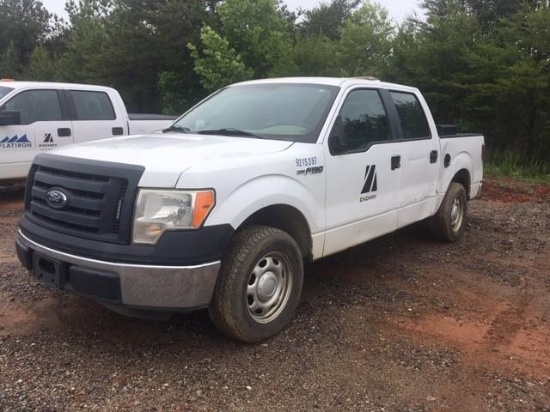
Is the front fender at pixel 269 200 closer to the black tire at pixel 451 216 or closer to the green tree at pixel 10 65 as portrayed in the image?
the black tire at pixel 451 216

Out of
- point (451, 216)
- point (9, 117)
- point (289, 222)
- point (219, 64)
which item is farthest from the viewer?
point (219, 64)

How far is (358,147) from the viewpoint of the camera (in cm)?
465

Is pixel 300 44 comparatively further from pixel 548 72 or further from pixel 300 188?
pixel 300 188

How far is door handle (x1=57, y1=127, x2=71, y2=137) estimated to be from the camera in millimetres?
8543

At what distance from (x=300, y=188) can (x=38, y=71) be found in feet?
104

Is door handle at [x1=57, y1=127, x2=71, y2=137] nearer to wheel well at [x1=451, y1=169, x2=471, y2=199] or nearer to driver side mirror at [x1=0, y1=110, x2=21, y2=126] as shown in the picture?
driver side mirror at [x1=0, y1=110, x2=21, y2=126]

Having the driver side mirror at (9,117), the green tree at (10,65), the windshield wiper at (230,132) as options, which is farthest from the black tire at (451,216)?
the green tree at (10,65)

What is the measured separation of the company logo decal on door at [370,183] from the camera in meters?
4.65

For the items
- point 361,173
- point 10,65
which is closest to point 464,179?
point 361,173

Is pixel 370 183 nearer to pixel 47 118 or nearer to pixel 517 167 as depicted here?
pixel 47 118

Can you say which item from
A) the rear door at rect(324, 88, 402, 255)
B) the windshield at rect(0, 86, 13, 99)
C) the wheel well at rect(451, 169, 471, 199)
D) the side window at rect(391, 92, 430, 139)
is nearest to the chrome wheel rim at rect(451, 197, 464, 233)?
the wheel well at rect(451, 169, 471, 199)

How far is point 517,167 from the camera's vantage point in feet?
42.2

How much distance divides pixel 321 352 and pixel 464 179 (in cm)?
391

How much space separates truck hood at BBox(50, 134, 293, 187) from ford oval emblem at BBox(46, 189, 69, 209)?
26cm
